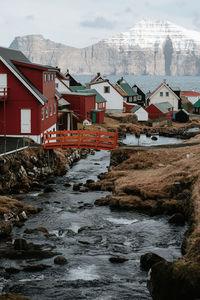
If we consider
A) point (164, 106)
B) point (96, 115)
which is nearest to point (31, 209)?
point (96, 115)

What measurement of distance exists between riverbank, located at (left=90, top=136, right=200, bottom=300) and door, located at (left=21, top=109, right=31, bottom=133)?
9283 mm

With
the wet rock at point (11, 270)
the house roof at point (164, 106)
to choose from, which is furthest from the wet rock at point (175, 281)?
the house roof at point (164, 106)

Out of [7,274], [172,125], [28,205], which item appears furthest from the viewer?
[172,125]

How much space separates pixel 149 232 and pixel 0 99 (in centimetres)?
2478

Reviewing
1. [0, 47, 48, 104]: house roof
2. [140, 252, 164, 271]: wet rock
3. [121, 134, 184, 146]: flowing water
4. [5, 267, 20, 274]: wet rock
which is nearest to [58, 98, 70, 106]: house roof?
[121, 134, 184, 146]: flowing water

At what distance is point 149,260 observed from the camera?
68.3ft

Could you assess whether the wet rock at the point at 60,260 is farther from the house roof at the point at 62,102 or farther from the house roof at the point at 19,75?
the house roof at the point at 62,102

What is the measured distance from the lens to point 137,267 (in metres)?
21.0

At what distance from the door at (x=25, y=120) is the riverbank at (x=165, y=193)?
365 inches

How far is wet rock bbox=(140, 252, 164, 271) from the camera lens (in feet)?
68.2

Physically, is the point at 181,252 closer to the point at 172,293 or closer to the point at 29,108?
the point at 172,293

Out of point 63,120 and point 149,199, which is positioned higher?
point 63,120

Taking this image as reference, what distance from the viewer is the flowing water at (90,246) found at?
18.7 meters

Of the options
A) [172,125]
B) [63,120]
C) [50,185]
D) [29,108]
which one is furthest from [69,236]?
[172,125]
